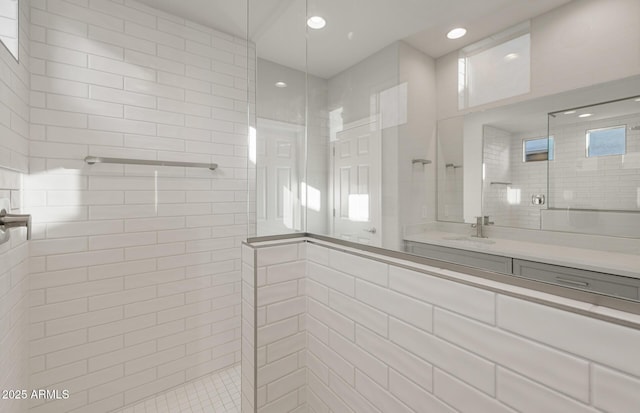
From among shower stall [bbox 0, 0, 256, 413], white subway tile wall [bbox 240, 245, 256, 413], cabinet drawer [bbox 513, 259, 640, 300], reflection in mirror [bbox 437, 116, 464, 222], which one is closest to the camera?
cabinet drawer [bbox 513, 259, 640, 300]

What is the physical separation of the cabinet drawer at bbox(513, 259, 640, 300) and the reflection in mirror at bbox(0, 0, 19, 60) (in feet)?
6.25

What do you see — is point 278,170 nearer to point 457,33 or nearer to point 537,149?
point 457,33

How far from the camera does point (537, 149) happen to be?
54 centimetres

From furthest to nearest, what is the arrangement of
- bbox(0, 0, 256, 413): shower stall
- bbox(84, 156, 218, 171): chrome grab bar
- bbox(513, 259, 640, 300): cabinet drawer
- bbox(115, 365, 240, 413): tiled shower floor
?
bbox(115, 365, 240, 413): tiled shower floor, bbox(84, 156, 218, 171): chrome grab bar, bbox(0, 0, 256, 413): shower stall, bbox(513, 259, 640, 300): cabinet drawer

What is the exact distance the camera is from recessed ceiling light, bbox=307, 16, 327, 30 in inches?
42.1

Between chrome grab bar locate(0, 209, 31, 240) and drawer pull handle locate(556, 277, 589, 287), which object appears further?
chrome grab bar locate(0, 209, 31, 240)

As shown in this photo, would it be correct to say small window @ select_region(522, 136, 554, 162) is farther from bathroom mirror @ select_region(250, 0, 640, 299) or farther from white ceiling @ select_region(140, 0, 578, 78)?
white ceiling @ select_region(140, 0, 578, 78)

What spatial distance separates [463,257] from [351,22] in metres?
0.87

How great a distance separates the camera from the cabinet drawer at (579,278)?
0.42 metres

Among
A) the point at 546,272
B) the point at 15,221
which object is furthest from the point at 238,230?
the point at 546,272

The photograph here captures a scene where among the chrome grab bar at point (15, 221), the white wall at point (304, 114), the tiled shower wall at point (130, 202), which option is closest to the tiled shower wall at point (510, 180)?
the white wall at point (304, 114)

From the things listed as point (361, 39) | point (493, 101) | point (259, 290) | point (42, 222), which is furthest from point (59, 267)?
point (493, 101)

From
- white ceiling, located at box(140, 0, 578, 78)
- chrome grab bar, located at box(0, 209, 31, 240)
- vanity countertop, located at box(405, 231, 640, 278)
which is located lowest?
vanity countertop, located at box(405, 231, 640, 278)

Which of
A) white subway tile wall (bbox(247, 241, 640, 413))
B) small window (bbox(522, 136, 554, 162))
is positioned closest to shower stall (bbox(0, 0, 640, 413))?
white subway tile wall (bbox(247, 241, 640, 413))
